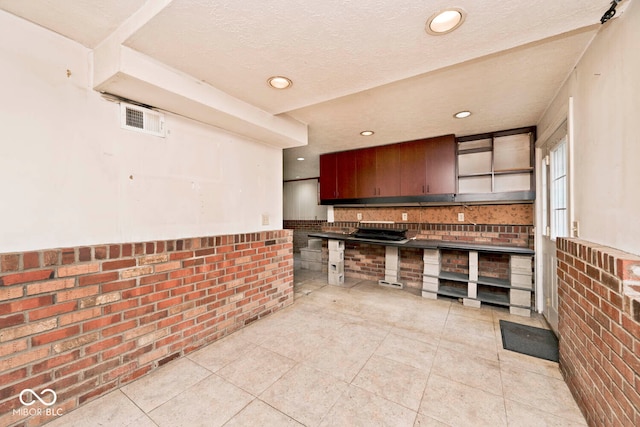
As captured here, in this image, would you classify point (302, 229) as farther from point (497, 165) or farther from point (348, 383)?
point (348, 383)

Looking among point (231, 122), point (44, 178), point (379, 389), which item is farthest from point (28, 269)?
point (379, 389)

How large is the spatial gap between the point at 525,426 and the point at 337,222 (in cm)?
392

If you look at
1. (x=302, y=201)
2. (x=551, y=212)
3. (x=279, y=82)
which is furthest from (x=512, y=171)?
(x=302, y=201)

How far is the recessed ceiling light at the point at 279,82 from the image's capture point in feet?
6.28

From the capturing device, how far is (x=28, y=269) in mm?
1388

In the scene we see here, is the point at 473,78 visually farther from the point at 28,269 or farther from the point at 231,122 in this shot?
the point at 28,269

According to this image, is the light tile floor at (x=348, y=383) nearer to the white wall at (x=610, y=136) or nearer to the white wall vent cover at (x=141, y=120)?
the white wall at (x=610, y=136)

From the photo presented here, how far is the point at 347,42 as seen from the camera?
1488 millimetres

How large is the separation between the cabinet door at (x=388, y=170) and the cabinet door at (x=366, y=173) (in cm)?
7

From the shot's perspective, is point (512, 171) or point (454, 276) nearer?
point (512, 171)

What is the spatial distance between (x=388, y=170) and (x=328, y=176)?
1135 millimetres

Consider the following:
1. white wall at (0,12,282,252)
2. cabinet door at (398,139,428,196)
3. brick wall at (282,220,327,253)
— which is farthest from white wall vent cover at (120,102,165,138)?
brick wall at (282,220,327,253)

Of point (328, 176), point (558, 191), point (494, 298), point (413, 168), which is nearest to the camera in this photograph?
point (558, 191)

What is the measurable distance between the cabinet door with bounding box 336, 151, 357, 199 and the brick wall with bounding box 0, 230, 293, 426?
7.58 ft
